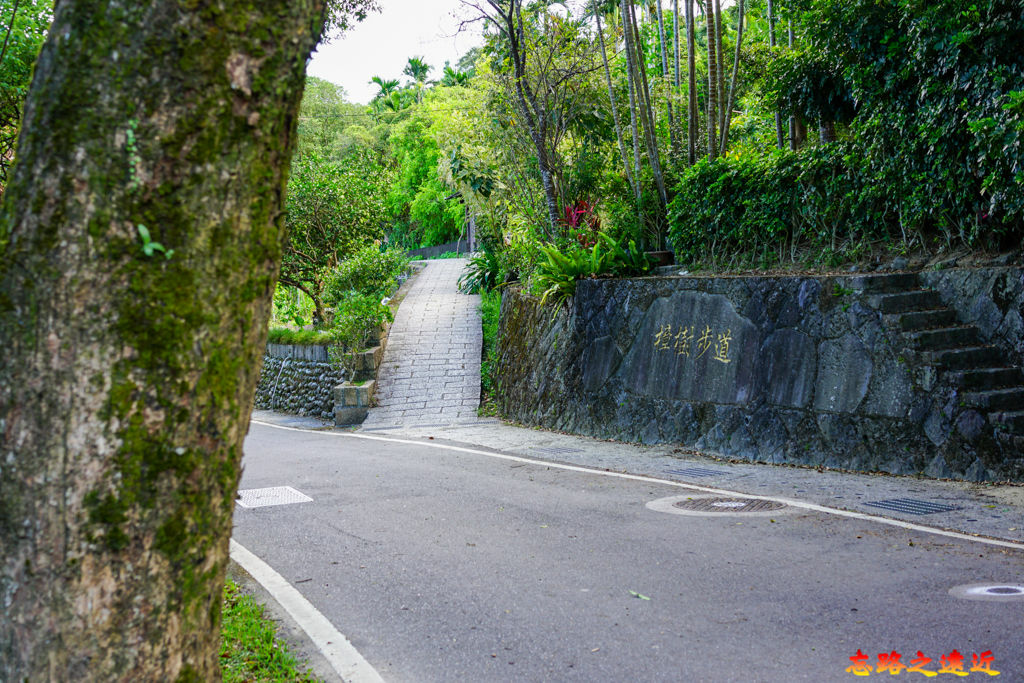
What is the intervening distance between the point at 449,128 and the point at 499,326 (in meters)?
9.11

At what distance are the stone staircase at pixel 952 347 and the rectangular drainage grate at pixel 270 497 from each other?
655cm

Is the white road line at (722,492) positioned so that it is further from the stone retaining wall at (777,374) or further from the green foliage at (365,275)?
the green foliage at (365,275)

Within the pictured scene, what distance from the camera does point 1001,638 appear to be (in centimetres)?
443

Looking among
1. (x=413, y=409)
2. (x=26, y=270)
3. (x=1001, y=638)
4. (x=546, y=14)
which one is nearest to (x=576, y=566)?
(x=1001, y=638)

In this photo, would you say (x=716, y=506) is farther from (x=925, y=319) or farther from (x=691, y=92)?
(x=691, y=92)

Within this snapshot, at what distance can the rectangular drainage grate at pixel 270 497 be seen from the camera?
348 inches

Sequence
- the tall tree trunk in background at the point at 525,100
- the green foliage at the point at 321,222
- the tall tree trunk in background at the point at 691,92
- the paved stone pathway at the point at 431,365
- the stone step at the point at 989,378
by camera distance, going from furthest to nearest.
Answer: the green foliage at the point at 321,222 < the paved stone pathway at the point at 431,365 < the tall tree trunk in background at the point at 525,100 < the tall tree trunk in background at the point at 691,92 < the stone step at the point at 989,378

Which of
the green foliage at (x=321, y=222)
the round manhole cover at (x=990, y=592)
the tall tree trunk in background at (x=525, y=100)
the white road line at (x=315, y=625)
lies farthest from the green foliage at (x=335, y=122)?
the round manhole cover at (x=990, y=592)

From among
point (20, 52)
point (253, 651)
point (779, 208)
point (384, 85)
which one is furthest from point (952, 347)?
point (384, 85)

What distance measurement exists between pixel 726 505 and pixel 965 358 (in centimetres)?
314

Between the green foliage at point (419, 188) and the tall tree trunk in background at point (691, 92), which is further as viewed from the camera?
the green foliage at point (419, 188)

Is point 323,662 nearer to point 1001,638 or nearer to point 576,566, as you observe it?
point 576,566

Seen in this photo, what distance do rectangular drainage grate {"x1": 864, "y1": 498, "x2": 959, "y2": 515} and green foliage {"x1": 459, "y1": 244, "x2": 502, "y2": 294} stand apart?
15412mm

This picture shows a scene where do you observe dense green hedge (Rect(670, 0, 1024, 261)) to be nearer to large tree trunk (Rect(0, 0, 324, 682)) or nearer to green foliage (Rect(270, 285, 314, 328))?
large tree trunk (Rect(0, 0, 324, 682))
